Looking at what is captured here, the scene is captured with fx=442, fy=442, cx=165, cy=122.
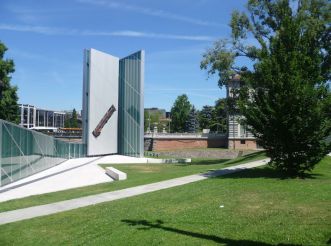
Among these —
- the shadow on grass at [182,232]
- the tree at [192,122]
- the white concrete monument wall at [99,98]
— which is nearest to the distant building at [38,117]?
the tree at [192,122]

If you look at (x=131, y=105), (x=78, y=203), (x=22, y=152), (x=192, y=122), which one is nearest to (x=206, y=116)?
(x=192, y=122)

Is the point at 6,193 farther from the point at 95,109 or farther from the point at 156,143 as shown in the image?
the point at 156,143

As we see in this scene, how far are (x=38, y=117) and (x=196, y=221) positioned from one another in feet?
565

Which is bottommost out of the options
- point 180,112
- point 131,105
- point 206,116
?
point 131,105

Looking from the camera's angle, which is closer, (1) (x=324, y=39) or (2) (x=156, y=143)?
(1) (x=324, y=39)

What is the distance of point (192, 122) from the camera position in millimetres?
116375

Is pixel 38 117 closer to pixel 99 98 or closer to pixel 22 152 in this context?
pixel 99 98

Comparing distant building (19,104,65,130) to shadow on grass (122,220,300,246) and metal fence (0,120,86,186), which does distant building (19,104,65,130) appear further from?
shadow on grass (122,220,300,246)

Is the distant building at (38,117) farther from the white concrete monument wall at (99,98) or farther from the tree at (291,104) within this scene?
the tree at (291,104)

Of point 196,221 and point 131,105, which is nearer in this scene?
point 196,221

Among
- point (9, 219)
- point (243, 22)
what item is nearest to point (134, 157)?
point (243, 22)

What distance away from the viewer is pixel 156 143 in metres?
80.0

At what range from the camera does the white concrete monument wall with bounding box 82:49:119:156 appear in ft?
153

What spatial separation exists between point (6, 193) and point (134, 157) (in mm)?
31802
